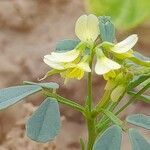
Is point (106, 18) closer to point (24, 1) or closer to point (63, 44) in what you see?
point (63, 44)

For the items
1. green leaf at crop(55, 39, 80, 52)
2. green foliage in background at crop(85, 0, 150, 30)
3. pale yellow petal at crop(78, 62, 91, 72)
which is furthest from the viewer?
green foliage in background at crop(85, 0, 150, 30)

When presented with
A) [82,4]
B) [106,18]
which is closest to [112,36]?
[106,18]

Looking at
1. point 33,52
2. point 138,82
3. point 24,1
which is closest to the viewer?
point 138,82

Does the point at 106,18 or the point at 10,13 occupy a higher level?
the point at 10,13

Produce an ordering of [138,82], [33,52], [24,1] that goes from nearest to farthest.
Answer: [138,82] < [33,52] < [24,1]

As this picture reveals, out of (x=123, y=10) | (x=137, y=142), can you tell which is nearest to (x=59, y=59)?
(x=137, y=142)

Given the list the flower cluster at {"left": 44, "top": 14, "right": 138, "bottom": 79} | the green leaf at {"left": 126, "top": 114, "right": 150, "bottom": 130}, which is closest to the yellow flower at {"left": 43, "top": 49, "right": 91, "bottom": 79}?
the flower cluster at {"left": 44, "top": 14, "right": 138, "bottom": 79}

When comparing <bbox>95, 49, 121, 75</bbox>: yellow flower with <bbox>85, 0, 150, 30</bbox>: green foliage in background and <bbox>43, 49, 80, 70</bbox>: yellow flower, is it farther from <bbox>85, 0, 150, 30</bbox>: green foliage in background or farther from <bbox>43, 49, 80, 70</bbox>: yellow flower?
<bbox>85, 0, 150, 30</bbox>: green foliage in background

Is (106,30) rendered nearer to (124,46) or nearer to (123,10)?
(124,46)
